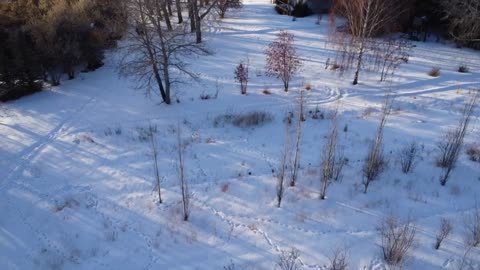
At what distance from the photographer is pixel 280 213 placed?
950cm

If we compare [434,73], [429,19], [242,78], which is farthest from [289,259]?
[429,19]

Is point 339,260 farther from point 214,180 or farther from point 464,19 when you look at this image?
point 464,19

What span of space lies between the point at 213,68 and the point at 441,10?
14.2 m

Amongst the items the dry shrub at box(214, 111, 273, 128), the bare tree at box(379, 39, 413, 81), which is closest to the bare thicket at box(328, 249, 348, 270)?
the dry shrub at box(214, 111, 273, 128)

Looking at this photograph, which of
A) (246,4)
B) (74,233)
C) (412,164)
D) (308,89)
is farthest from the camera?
(246,4)

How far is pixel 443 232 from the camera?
8.30 metres

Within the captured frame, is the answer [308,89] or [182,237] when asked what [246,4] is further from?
[182,237]

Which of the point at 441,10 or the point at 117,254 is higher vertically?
the point at 441,10

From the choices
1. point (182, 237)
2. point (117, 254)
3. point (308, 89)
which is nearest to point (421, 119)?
point (308, 89)

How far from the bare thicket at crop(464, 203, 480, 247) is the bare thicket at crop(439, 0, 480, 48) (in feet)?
46.5

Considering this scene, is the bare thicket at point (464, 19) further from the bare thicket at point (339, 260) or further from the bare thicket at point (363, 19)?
the bare thicket at point (339, 260)

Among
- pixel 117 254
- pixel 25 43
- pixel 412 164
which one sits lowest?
pixel 117 254

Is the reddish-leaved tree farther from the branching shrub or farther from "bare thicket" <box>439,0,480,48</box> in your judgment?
"bare thicket" <box>439,0,480,48</box>

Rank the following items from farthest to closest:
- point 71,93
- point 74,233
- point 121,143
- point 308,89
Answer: point 71,93 → point 308,89 → point 121,143 → point 74,233
